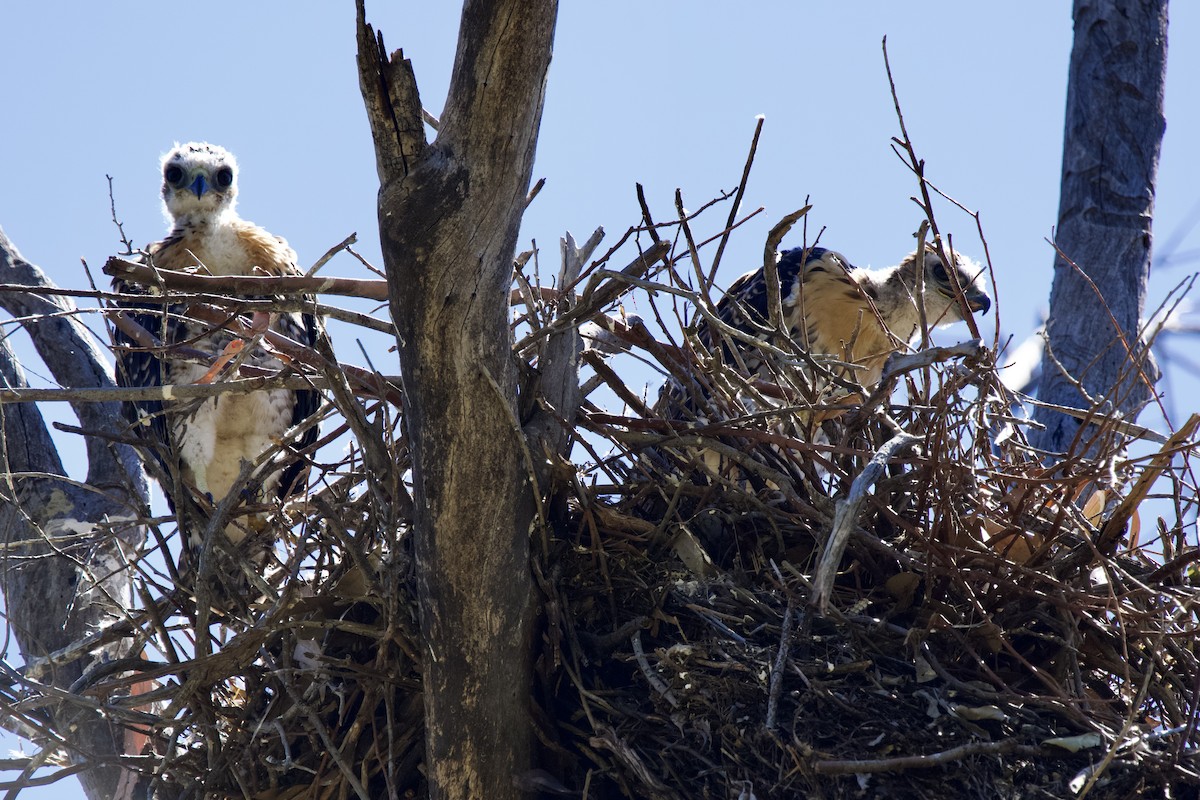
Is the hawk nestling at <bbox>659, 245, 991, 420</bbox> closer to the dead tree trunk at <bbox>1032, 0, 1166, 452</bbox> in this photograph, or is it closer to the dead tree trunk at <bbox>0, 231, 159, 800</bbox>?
the dead tree trunk at <bbox>1032, 0, 1166, 452</bbox>

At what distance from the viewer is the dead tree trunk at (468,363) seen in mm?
2217

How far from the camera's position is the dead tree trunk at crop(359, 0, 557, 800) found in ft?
7.27

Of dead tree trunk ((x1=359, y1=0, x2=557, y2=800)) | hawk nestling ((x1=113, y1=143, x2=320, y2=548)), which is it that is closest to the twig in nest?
dead tree trunk ((x1=359, y1=0, x2=557, y2=800))

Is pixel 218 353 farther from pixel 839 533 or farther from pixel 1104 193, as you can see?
pixel 1104 193

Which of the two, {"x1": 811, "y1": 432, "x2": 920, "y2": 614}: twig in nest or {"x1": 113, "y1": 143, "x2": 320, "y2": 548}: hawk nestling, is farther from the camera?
{"x1": 113, "y1": 143, "x2": 320, "y2": 548}: hawk nestling

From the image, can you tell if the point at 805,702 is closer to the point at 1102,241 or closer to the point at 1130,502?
the point at 1130,502

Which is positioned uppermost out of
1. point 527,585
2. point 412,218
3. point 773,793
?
point 412,218

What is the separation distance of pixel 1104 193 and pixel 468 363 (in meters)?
3.28

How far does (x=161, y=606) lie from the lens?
3061 mm

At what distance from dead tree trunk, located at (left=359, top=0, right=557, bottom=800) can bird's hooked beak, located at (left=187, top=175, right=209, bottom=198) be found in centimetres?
312

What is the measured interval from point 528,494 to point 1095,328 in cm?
267

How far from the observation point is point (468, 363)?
2.40 meters

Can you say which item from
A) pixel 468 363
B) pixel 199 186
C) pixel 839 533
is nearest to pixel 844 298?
pixel 199 186

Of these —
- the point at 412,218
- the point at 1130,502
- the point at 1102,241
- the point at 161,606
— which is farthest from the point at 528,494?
the point at 1102,241
